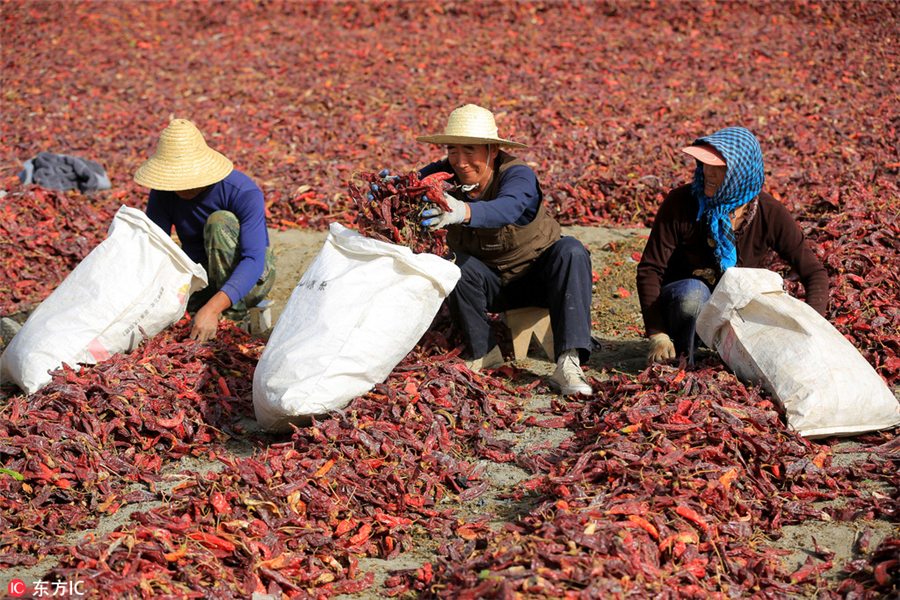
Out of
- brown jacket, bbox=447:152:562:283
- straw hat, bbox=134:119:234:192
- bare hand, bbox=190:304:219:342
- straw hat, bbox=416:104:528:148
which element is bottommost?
bare hand, bbox=190:304:219:342

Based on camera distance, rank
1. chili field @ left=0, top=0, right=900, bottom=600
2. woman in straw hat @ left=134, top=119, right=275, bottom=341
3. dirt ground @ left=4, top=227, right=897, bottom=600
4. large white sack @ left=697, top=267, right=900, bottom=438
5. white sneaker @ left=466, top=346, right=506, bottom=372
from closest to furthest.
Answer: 1. chili field @ left=0, top=0, right=900, bottom=600
2. dirt ground @ left=4, top=227, right=897, bottom=600
3. large white sack @ left=697, top=267, right=900, bottom=438
4. white sneaker @ left=466, top=346, right=506, bottom=372
5. woman in straw hat @ left=134, top=119, right=275, bottom=341

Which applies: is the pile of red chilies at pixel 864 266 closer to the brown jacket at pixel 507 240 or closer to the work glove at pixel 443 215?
the brown jacket at pixel 507 240

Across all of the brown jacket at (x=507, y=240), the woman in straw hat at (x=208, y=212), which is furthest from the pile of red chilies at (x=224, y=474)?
the brown jacket at (x=507, y=240)

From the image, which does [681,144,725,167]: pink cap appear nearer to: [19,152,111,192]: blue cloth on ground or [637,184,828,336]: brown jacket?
[637,184,828,336]: brown jacket

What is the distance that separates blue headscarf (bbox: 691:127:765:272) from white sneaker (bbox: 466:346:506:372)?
123 cm

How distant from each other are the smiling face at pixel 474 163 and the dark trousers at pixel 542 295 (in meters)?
0.38

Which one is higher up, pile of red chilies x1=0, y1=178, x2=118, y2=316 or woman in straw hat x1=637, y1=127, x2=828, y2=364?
woman in straw hat x1=637, y1=127, x2=828, y2=364

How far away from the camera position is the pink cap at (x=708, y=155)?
3.45m

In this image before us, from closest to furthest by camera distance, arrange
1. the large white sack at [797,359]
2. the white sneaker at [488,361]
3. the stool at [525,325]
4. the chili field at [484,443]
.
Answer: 1. the chili field at [484,443]
2. the large white sack at [797,359]
3. the white sneaker at [488,361]
4. the stool at [525,325]

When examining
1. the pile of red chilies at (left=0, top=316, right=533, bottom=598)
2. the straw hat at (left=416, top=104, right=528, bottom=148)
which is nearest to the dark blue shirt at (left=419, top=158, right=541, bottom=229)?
the straw hat at (left=416, top=104, right=528, bottom=148)

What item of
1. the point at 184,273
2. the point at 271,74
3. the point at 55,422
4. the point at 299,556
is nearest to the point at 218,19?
the point at 271,74

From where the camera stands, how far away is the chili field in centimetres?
239

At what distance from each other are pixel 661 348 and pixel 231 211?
252cm

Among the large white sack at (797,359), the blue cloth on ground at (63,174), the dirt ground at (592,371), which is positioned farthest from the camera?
the blue cloth on ground at (63,174)
